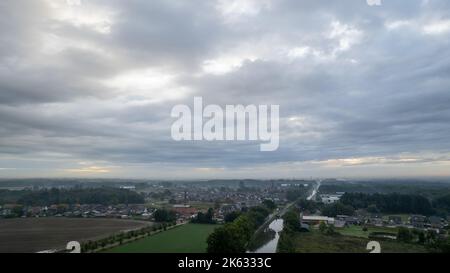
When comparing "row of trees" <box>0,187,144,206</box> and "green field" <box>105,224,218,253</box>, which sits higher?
"row of trees" <box>0,187,144,206</box>

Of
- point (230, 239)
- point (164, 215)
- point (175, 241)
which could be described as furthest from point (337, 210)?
point (175, 241)

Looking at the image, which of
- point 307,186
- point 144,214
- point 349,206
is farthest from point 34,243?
point 307,186

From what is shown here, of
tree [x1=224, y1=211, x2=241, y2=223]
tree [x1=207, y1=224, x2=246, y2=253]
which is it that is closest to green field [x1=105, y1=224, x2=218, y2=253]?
tree [x1=207, y1=224, x2=246, y2=253]

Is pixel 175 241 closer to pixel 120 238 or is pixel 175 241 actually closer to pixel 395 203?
pixel 120 238

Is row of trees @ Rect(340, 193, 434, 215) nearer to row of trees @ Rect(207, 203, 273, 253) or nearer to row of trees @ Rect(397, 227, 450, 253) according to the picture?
row of trees @ Rect(397, 227, 450, 253)
